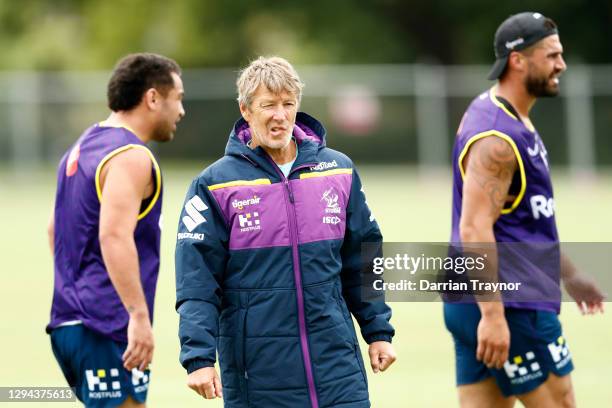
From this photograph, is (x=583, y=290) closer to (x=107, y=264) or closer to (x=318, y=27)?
(x=107, y=264)

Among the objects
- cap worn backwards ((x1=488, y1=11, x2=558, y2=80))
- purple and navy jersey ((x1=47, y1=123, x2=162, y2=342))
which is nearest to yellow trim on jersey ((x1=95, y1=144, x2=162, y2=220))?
purple and navy jersey ((x1=47, y1=123, x2=162, y2=342))

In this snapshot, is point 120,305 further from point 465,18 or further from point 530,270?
point 465,18

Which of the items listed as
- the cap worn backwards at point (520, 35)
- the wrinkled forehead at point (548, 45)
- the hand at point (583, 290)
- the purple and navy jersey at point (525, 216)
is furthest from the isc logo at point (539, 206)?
the wrinkled forehead at point (548, 45)

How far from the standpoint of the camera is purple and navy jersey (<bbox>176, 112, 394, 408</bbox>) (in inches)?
196

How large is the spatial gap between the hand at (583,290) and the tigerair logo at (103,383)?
93.0 inches

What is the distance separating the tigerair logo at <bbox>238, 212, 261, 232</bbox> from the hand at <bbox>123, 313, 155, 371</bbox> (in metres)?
1.00

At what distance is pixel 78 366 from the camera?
19.3 ft

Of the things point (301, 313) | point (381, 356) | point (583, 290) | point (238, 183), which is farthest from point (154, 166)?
point (583, 290)

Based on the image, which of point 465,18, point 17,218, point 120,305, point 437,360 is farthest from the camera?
point 465,18

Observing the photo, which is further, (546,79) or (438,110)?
(438,110)

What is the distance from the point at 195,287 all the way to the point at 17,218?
1794cm

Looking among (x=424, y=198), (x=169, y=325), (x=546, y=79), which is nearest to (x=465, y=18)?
(x=424, y=198)

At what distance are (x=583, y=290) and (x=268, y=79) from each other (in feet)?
7.28

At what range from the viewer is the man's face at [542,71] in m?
6.21
